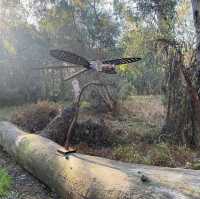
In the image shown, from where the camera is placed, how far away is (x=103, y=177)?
348 cm

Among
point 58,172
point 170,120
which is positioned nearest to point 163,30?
point 170,120

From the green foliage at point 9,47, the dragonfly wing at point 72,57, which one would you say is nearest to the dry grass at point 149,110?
the dragonfly wing at point 72,57

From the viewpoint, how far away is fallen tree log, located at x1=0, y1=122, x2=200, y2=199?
9.75 ft

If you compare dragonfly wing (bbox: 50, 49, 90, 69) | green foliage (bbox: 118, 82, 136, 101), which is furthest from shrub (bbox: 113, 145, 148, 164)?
green foliage (bbox: 118, 82, 136, 101)

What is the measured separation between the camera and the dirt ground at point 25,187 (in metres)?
4.41

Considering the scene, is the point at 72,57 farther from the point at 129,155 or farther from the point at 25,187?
the point at 129,155

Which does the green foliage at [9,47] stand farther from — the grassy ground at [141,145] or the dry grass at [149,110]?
the grassy ground at [141,145]

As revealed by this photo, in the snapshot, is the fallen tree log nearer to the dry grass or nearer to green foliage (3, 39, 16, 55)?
the dry grass

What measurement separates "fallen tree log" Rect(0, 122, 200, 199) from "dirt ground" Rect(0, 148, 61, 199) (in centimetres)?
12

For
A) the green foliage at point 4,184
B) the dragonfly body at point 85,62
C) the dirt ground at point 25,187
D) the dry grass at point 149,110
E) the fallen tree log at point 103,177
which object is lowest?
the dry grass at point 149,110

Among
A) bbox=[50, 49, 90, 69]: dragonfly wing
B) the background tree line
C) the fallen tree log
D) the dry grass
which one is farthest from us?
the background tree line

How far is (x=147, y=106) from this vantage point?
39.3 ft

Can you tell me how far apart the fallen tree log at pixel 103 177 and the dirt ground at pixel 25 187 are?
0.12 meters

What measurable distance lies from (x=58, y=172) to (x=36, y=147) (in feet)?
3.55
